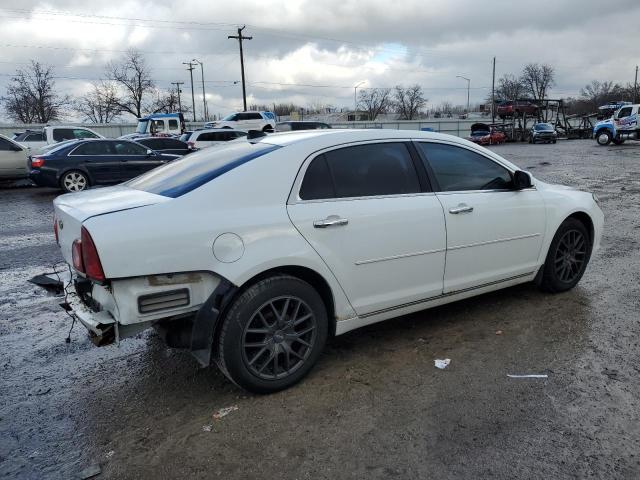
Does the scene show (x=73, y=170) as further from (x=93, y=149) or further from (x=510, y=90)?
(x=510, y=90)

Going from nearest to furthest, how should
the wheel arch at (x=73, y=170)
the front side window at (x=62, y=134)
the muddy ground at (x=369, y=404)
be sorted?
the muddy ground at (x=369, y=404), the wheel arch at (x=73, y=170), the front side window at (x=62, y=134)

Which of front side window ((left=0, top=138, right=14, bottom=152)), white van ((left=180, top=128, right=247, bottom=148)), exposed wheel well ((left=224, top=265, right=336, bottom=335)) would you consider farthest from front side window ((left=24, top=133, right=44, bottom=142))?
exposed wheel well ((left=224, top=265, right=336, bottom=335))

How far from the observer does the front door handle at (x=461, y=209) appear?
3906 mm

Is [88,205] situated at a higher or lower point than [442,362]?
higher

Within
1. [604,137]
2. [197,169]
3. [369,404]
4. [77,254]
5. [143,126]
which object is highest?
[143,126]

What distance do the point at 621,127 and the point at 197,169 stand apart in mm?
34846

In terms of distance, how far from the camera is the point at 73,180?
13.7 metres

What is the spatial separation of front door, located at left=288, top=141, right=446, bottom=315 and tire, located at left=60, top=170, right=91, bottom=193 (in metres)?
11.9

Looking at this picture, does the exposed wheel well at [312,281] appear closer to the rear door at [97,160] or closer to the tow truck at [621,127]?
the rear door at [97,160]

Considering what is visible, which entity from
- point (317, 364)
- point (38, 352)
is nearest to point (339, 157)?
point (317, 364)

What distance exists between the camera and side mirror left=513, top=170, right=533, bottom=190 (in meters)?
4.37

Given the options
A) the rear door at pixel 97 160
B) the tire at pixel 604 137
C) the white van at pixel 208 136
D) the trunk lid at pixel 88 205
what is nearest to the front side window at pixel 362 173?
the trunk lid at pixel 88 205

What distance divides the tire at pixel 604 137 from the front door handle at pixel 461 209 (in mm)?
34916

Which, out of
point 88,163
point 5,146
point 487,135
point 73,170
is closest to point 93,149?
point 88,163
